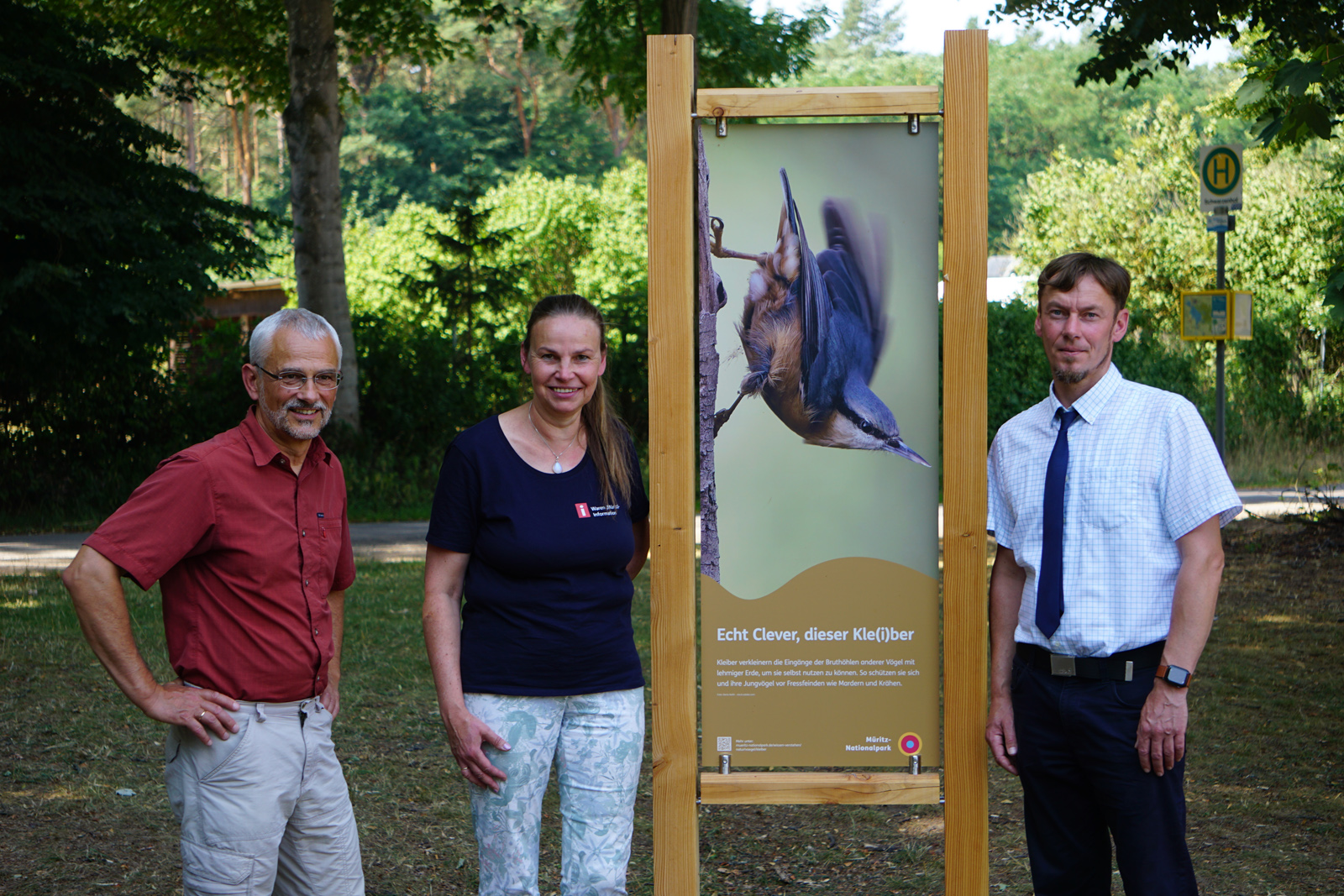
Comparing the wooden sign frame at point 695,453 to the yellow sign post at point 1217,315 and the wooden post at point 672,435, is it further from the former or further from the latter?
the yellow sign post at point 1217,315

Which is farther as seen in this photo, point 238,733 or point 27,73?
point 27,73

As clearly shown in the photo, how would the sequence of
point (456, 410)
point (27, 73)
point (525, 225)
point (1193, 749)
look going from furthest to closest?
point (525, 225)
point (456, 410)
point (27, 73)
point (1193, 749)

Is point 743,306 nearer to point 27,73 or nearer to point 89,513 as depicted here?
point 27,73

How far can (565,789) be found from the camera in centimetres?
312

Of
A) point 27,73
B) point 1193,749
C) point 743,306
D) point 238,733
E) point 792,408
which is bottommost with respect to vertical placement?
point 1193,749

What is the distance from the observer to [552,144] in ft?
143

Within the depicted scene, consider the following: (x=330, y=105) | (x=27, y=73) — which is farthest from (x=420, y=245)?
(x=27, y=73)

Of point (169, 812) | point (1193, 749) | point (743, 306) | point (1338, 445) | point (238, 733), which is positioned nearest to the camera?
point (238, 733)

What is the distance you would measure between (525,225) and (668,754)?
1098 inches

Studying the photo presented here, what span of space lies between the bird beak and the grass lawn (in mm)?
2148

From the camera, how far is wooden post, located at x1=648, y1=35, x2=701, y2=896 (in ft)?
10.8

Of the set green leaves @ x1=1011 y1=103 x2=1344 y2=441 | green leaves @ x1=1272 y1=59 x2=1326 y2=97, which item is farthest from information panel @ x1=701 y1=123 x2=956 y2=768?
green leaves @ x1=1011 y1=103 x2=1344 y2=441

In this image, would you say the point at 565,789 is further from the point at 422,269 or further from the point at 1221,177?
the point at 422,269

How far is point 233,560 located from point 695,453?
1.20 meters
